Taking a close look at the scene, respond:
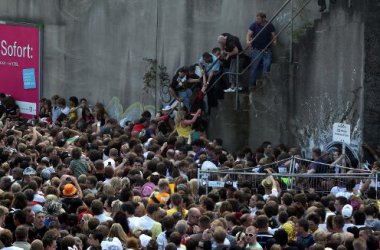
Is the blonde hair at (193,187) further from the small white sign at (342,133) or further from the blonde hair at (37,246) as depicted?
the blonde hair at (37,246)

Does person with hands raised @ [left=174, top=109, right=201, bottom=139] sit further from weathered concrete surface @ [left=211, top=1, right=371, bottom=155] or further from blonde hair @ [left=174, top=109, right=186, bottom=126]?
weathered concrete surface @ [left=211, top=1, right=371, bottom=155]

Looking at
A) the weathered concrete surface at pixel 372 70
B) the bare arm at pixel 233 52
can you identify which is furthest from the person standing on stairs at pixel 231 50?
the weathered concrete surface at pixel 372 70

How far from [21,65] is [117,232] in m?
20.8

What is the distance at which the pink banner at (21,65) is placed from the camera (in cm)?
3559

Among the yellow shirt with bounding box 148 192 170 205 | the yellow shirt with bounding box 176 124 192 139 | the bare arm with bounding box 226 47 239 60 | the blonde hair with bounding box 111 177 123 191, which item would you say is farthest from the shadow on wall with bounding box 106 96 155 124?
the yellow shirt with bounding box 148 192 170 205

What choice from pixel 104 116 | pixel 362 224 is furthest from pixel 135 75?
pixel 362 224

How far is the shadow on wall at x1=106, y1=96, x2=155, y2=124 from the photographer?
31.8 meters

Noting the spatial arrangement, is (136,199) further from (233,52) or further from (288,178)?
(233,52)

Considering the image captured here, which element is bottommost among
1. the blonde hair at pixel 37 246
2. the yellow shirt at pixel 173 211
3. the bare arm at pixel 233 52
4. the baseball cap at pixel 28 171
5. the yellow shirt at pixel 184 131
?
the blonde hair at pixel 37 246

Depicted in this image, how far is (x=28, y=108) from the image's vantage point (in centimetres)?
3544

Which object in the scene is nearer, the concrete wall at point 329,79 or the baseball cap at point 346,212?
the baseball cap at point 346,212

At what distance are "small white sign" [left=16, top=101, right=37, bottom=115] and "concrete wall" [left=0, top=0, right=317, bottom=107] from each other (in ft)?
1.68

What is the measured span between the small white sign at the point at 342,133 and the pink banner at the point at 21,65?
46.1 feet

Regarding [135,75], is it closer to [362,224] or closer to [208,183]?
[208,183]
